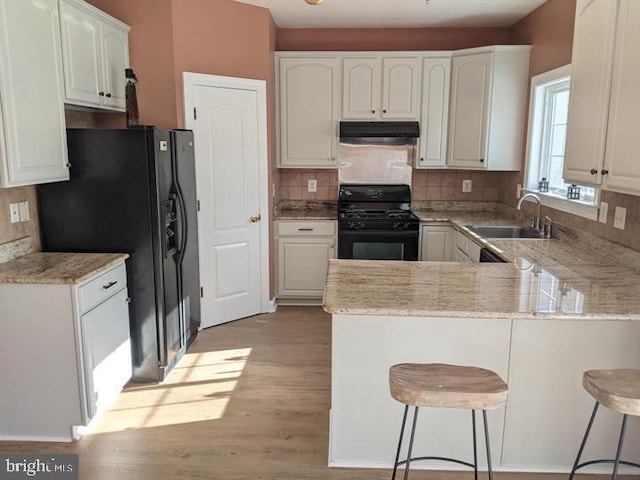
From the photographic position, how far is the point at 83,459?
236 centimetres

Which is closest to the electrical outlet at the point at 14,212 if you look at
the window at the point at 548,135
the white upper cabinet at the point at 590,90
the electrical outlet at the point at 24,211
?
the electrical outlet at the point at 24,211

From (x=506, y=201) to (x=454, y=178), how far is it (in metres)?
0.58

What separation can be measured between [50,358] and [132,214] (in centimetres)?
91

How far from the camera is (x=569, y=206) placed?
10.8ft

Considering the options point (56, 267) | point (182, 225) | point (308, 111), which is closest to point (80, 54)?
point (182, 225)

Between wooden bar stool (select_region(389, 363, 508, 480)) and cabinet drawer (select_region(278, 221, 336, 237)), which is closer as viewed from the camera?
wooden bar stool (select_region(389, 363, 508, 480))

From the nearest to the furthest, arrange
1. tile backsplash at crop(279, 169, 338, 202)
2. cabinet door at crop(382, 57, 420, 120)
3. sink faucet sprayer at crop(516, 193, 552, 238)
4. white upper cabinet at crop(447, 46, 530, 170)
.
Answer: sink faucet sprayer at crop(516, 193, 552, 238), white upper cabinet at crop(447, 46, 530, 170), cabinet door at crop(382, 57, 420, 120), tile backsplash at crop(279, 169, 338, 202)

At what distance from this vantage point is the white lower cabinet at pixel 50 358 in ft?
7.80

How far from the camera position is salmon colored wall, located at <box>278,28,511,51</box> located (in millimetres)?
4676

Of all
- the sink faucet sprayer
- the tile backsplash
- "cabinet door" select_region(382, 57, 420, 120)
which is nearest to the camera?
the sink faucet sprayer

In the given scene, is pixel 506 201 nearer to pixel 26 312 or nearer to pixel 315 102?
pixel 315 102

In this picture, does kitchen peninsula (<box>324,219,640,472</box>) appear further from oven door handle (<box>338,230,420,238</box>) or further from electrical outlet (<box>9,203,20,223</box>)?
oven door handle (<box>338,230,420,238</box>)

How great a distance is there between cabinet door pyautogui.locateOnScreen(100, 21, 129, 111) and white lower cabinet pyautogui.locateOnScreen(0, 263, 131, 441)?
1.41m

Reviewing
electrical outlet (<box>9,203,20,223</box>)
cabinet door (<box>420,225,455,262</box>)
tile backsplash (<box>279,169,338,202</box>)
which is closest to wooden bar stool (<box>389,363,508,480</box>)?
electrical outlet (<box>9,203,20,223</box>)
